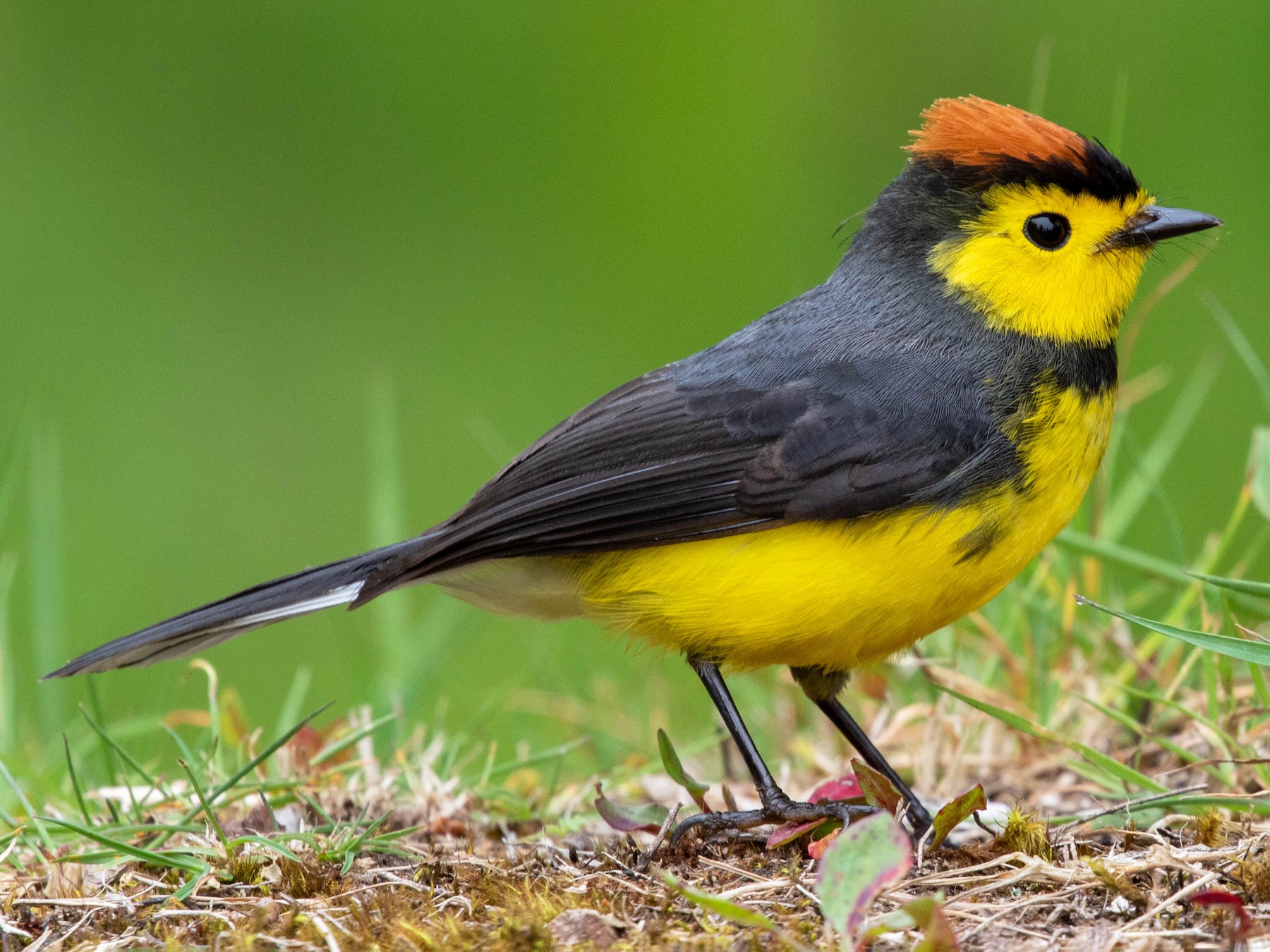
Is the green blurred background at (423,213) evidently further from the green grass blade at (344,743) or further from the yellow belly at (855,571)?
the yellow belly at (855,571)

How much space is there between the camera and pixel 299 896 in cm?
304

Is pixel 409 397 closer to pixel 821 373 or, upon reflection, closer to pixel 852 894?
pixel 821 373

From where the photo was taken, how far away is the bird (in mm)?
3764

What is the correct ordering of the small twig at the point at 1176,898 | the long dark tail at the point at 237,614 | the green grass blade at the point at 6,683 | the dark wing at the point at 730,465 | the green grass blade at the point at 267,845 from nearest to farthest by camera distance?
the small twig at the point at 1176,898, the green grass blade at the point at 267,845, the dark wing at the point at 730,465, the long dark tail at the point at 237,614, the green grass blade at the point at 6,683

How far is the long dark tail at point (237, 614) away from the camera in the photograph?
397 centimetres

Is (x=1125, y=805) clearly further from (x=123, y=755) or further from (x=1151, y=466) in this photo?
(x=123, y=755)

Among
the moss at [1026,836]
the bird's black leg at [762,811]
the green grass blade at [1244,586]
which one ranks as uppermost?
the green grass blade at [1244,586]

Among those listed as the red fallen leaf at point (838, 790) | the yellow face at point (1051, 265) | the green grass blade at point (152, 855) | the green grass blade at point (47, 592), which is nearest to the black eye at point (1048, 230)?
the yellow face at point (1051, 265)

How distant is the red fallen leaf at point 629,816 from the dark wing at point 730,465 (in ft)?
2.39

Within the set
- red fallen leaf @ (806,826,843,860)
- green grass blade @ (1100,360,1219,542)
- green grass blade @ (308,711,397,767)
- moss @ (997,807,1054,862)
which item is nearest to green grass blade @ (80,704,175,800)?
green grass blade @ (308,711,397,767)

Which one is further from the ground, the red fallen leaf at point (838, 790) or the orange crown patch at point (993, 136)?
the orange crown patch at point (993, 136)

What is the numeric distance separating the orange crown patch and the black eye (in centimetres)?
16

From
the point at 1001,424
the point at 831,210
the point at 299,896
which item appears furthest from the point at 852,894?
the point at 831,210

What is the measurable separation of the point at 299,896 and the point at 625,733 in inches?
84.0
